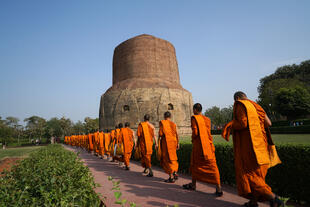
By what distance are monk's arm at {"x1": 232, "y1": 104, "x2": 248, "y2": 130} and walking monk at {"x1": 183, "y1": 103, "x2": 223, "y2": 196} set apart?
90 cm

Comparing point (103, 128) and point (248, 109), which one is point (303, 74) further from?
point (248, 109)

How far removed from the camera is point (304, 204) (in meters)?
3.07

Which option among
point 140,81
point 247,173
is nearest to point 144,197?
point 247,173

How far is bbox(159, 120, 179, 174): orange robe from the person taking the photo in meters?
4.46

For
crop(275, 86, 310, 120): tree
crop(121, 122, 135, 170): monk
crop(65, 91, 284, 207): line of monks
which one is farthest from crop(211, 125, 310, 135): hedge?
crop(65, 91, 284, 207): line of monks

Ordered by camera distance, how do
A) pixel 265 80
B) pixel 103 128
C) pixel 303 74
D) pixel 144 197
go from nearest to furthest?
pixel 144 197, pixel 103 128, pixel 303 74, pixel 265 80

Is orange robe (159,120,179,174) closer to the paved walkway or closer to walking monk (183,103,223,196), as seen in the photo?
the paved walkway

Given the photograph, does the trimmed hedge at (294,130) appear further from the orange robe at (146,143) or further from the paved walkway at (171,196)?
the orange robe at (146,143)

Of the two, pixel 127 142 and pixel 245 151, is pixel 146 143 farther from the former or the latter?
pixel 245 151

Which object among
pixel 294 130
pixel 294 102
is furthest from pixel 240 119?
pixel 294 102

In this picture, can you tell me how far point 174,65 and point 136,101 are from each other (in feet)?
25.1

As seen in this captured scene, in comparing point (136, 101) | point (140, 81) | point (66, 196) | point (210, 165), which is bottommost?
point (210, 165)

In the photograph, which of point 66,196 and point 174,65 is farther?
point 174,65

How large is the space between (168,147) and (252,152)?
7.11ft
